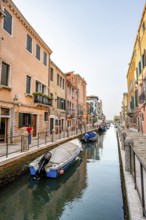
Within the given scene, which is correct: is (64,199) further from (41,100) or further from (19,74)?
(41,100)

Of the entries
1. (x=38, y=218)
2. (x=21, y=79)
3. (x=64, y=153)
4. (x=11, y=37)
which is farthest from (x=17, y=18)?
(x=38, y=218)

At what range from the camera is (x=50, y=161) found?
772 cm

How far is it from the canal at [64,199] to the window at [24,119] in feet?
16.2

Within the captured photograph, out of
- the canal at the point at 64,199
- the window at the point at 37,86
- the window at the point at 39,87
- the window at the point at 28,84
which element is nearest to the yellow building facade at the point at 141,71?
the window at the point at 39,87

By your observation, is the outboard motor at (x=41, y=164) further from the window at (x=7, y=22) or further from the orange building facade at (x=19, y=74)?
the window at (x=7, y=22)

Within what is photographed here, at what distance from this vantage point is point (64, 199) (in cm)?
574

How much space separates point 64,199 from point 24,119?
8.07 m

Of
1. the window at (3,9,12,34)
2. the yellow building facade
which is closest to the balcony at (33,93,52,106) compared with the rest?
the window at (3,9,12,34)

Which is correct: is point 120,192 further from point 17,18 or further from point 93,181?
point 17,18

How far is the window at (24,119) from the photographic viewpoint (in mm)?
11681

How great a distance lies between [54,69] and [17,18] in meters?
7.89

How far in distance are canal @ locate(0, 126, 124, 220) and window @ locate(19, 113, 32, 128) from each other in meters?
4.94

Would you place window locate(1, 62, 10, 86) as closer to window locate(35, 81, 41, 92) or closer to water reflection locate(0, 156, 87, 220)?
window locate(35, 81, 41, 92)

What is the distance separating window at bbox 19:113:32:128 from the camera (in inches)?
460
